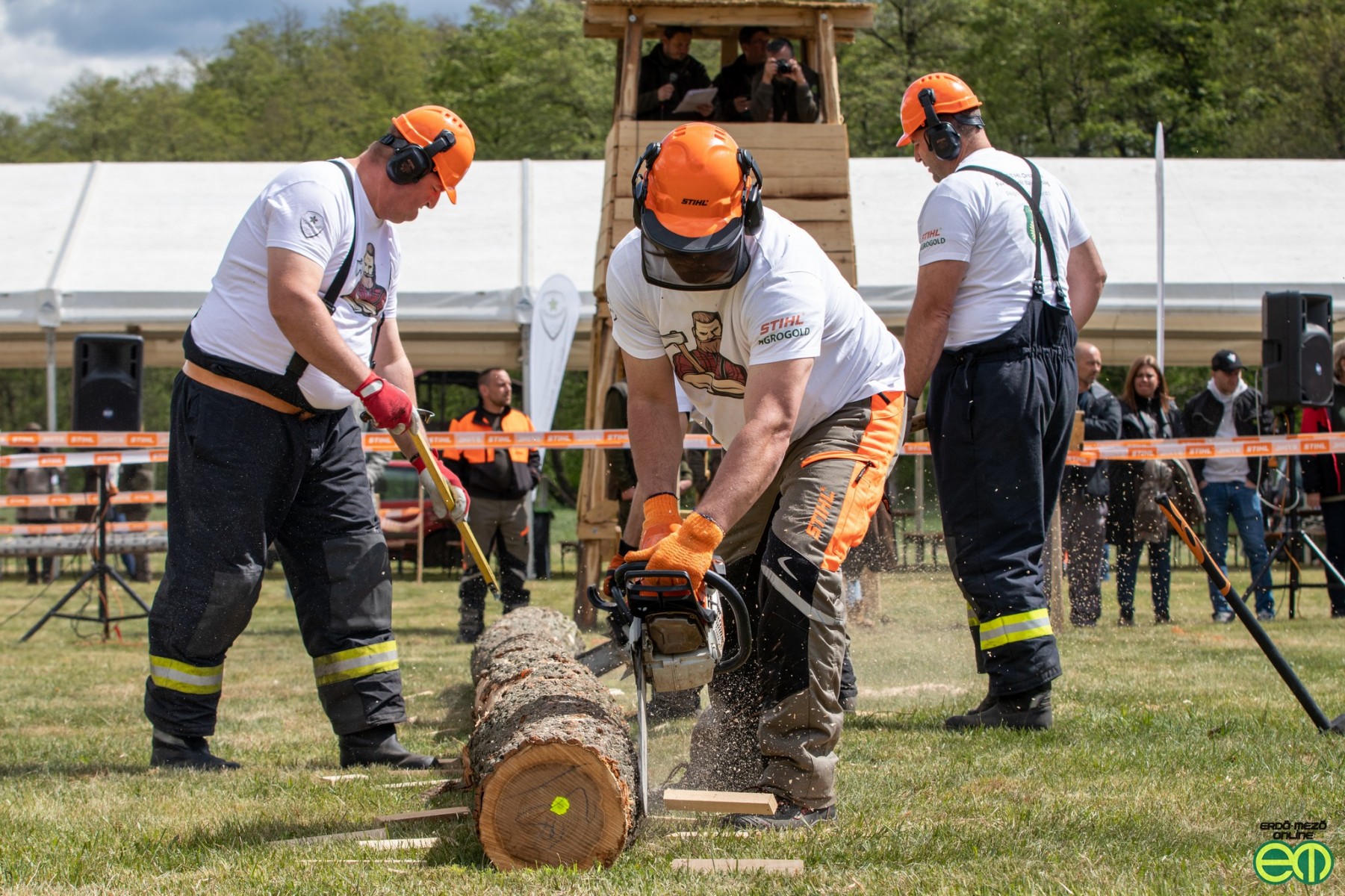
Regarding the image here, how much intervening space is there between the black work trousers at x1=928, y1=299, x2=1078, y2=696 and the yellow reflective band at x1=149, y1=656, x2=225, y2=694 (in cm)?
257

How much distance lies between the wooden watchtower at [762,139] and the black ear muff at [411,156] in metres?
3.45

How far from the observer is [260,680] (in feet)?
21.6

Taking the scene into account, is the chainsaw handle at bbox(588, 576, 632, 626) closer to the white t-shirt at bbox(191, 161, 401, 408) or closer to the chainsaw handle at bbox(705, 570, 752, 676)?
the chainsaw handle at bbox(705, 570, 752, 676)

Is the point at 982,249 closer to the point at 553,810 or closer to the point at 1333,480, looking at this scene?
the point at 553,810

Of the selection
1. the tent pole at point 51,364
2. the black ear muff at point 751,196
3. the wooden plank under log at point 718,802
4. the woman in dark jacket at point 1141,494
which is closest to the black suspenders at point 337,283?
the black ear muff at point 751,196

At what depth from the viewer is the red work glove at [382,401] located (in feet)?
12.3

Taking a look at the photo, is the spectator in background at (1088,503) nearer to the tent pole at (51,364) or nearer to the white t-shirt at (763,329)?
the white t-shirt at (763,329)

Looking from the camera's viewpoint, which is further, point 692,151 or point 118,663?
point 118,663

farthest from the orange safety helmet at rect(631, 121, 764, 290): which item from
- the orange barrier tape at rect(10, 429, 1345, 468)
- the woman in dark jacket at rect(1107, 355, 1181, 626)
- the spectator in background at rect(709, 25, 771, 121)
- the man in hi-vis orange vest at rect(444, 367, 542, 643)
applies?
the woman in dark jacket at rect(1107, 355, 1181, 626)

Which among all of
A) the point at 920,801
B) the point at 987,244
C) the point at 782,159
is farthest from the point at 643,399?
the point at 782,159

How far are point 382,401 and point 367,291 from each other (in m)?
0.49

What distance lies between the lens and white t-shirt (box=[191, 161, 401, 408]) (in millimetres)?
3770

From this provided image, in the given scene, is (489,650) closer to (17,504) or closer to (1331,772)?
(1331,772)

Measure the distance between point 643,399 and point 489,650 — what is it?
1.80 m
